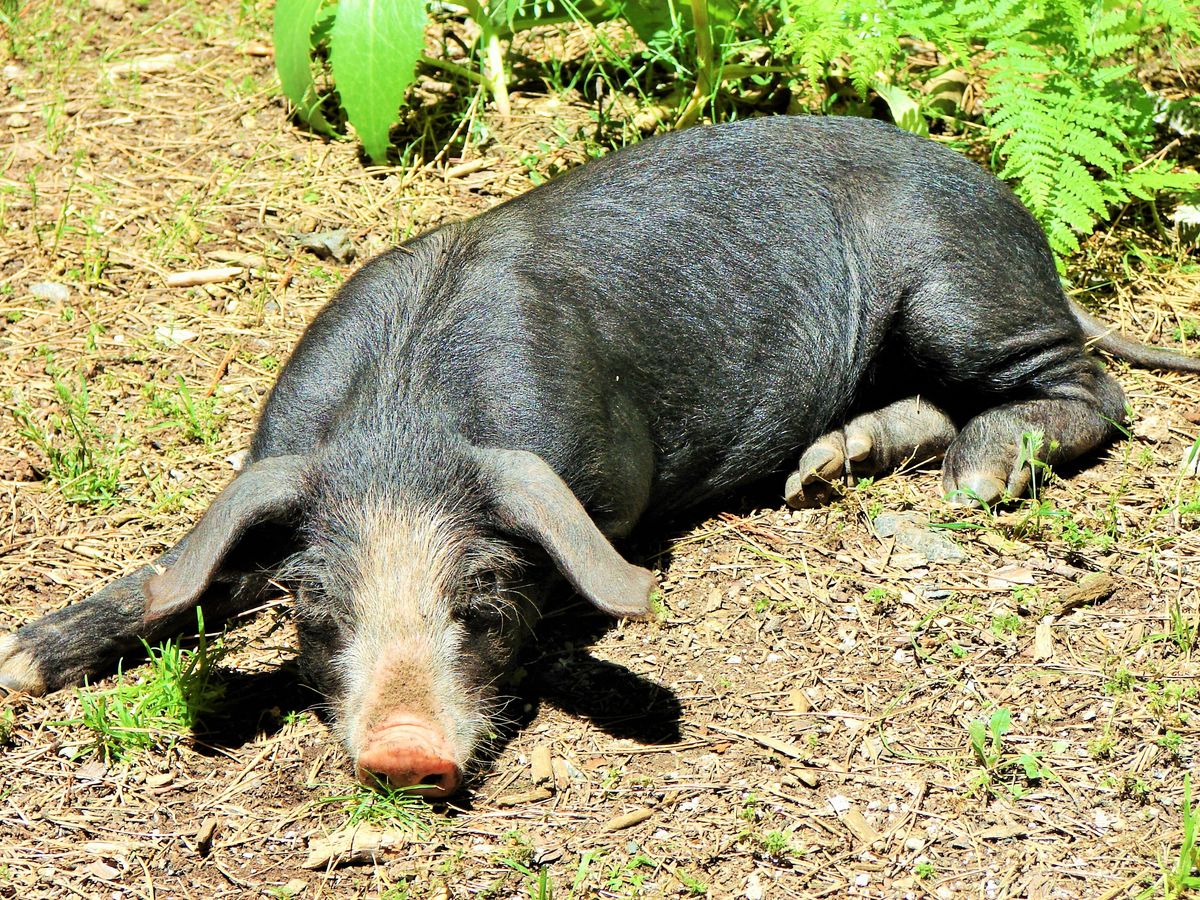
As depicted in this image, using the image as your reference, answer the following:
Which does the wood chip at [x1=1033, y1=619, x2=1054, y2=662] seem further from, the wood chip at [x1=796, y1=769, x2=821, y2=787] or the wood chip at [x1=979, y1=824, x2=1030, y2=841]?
the wood chip at [x1=796, y1=769, x2=821, y2=787]

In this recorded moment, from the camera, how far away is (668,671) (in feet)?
15.0

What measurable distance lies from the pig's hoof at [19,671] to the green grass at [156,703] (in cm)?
14

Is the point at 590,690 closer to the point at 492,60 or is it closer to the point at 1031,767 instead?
the point at 1031,767

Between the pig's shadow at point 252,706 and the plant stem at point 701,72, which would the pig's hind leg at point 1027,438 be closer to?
the plant stem at point 701,72

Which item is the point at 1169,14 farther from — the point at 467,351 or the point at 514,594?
the point at 514,594

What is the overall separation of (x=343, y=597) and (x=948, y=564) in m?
2.16

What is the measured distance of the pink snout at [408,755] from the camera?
3832 mm

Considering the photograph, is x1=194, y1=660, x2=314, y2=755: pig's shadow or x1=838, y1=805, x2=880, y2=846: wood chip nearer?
x1=838, y1=805, x2=880, y2=846: wood chip

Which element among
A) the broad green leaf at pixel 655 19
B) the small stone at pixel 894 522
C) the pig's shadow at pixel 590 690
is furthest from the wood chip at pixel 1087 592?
the broad green leaf at pixel 655 19

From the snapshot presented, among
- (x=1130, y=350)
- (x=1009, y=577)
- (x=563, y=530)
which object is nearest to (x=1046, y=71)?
(x=1130, y=350)

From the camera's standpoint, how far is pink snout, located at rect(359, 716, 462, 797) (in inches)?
151

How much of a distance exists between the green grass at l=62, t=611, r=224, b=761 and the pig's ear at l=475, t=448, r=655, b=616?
1.10 metres

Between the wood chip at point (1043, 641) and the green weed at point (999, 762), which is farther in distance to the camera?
the wood chip at point (1043, 641)

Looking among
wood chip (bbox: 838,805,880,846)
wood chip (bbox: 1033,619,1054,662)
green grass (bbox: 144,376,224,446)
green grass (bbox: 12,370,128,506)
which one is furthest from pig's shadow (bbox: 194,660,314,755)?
wood chip (bbox: 1033,619,1054,662)
